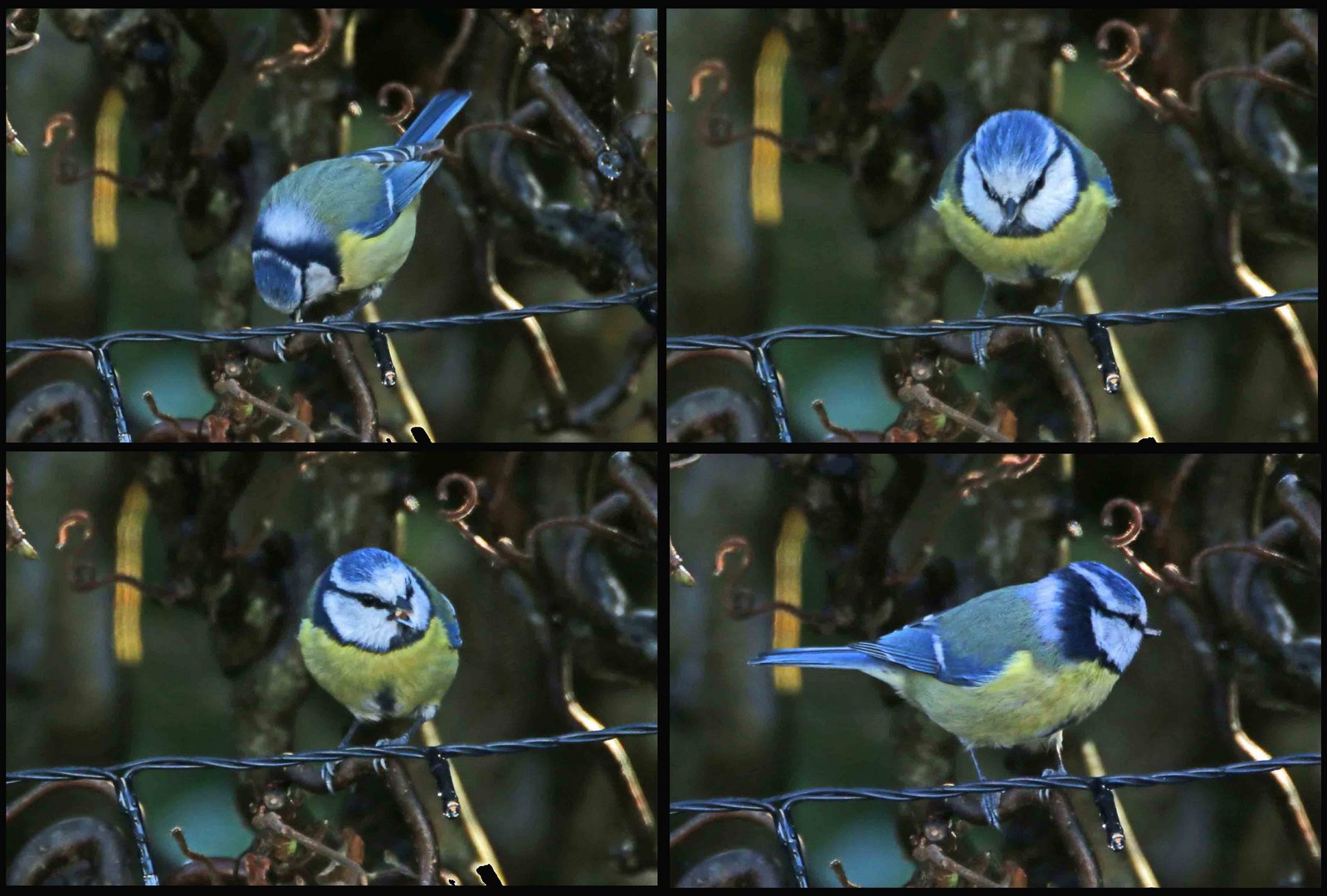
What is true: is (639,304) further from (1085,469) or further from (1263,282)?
(1263,282)

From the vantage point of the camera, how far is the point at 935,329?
65.9 inches

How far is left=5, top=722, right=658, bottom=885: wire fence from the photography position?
5.49 ft

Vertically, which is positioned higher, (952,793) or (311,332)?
(311,332)

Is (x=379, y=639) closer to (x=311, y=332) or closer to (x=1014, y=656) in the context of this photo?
(x=311, y=332)

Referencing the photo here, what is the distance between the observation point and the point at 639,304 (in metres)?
1.70

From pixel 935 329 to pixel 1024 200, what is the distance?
0.19 metres

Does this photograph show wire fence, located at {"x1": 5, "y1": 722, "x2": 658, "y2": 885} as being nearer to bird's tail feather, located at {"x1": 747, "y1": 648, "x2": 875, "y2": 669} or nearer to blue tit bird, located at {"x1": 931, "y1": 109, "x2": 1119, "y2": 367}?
bird's tail feather, located at {"x1": 747, "y1": 648, "x2": 875, "y2": 669}

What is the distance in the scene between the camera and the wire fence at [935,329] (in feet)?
5.42

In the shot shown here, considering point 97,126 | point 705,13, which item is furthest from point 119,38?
point 705,13

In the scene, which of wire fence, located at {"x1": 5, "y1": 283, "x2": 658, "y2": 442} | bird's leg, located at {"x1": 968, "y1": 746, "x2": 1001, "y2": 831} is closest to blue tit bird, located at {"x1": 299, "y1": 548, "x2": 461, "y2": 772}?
wire fence, located at {"x1": 5, "y1": 283, "x2": 658, "y2": 442}

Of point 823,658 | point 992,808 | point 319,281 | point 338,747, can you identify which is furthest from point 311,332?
point 992,808

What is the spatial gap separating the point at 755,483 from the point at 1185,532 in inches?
20.8

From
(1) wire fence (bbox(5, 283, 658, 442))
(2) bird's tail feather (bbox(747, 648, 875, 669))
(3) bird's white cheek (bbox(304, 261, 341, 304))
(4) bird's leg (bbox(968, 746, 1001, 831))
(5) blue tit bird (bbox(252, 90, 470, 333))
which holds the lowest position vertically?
(4) bird's leg (bbox(968, 746, 1001, 831))

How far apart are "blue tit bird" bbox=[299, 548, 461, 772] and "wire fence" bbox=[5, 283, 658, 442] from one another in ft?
0.85
